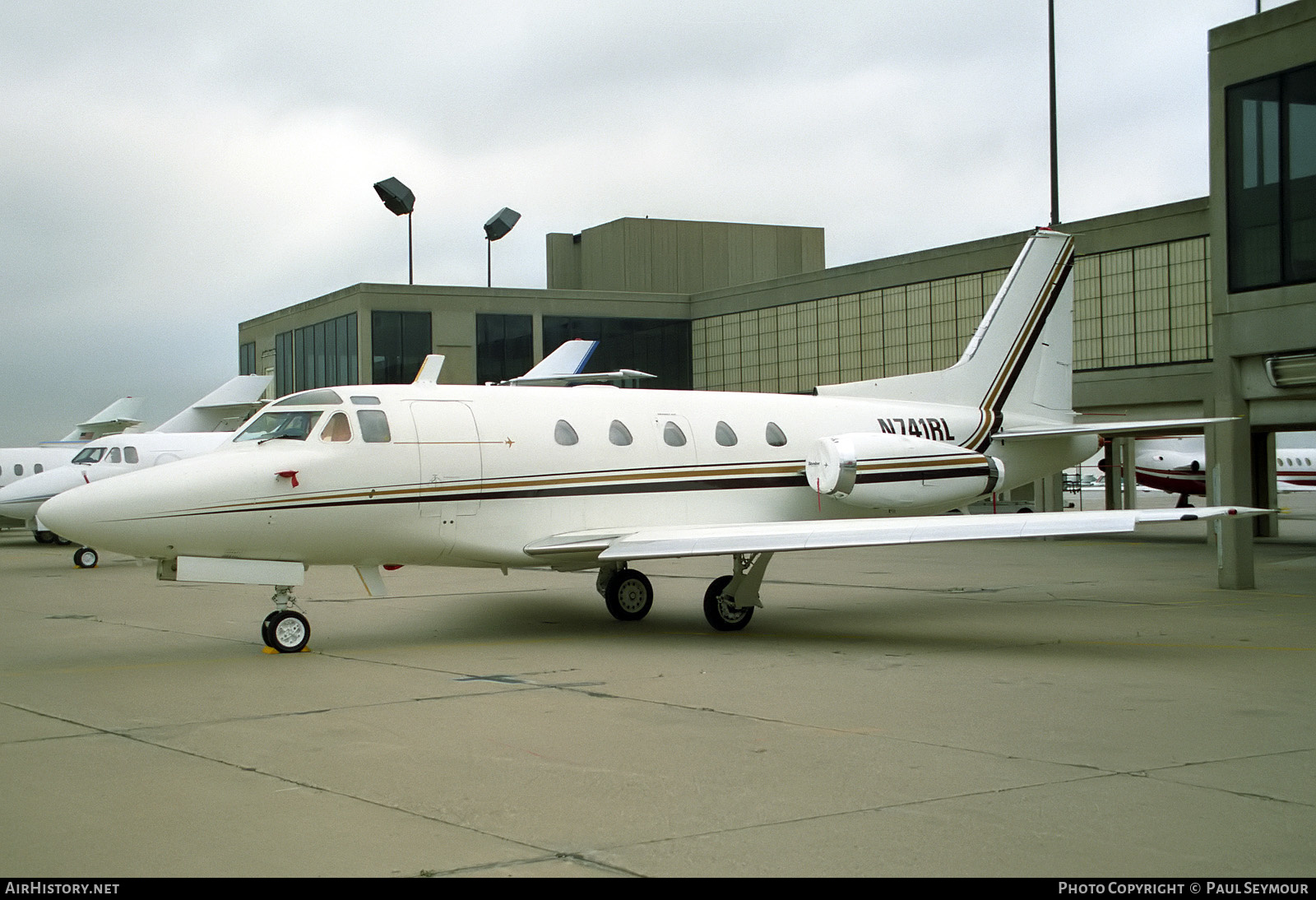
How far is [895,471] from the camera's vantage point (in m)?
15.8

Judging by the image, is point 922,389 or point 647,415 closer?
point 647,415

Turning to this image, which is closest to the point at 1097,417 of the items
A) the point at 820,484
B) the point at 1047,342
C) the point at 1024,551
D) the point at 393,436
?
the point at 1024,551

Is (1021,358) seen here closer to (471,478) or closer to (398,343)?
(471,478)

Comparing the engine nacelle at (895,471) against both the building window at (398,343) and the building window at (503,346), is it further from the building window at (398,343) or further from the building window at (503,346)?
the building window at (398,343)

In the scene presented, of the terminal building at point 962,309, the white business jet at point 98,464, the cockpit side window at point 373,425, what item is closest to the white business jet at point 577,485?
the cockpit side window at point 373,425

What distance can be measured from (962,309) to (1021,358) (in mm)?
17499

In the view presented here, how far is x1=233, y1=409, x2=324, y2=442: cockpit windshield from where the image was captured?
40.7 ft

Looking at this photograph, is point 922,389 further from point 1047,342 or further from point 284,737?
point 284,737

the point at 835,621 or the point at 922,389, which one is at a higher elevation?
the point at 922,389

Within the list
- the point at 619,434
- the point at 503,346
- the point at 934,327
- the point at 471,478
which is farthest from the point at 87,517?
the point at 503,346

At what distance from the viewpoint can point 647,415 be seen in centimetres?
1491

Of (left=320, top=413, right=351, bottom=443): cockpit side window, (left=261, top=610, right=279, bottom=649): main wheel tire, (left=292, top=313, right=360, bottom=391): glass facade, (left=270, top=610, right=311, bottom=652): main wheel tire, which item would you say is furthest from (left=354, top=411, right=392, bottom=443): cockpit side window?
(left=292, top=313, right=360, bottom=391): glass facade

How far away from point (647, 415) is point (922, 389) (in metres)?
5.42

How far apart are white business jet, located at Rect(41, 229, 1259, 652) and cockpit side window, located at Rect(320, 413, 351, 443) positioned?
0.06ft
